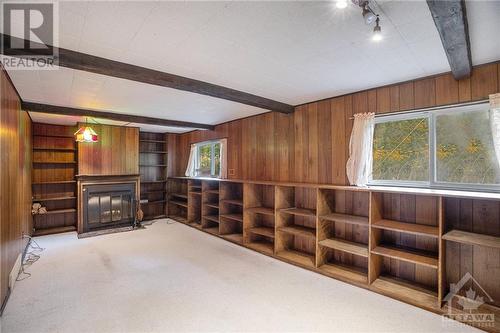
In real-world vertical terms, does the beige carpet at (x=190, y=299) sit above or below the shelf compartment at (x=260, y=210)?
below

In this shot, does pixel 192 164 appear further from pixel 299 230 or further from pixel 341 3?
pixel 341 3

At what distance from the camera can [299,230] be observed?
148 inches

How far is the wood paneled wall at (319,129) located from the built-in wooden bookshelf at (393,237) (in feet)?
1.32

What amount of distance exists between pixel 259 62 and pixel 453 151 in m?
2.32

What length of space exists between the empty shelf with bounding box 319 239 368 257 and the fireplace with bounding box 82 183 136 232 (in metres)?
4.73

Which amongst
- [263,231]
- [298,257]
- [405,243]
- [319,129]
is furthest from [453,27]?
[263,231]

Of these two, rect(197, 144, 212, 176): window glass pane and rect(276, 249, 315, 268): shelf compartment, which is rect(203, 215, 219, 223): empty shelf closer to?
rect(197, 144, 212, 176): window glass pane

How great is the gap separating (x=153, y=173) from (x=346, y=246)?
5686 millimetres

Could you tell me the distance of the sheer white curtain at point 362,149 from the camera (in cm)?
310

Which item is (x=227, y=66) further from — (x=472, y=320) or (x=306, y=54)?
(x=472, y=320)

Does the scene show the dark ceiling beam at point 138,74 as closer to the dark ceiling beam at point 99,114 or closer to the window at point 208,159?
the dark ceiling beam at point 99,114

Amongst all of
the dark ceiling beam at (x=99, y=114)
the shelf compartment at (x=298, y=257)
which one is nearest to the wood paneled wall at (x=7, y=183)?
the dark ceiling beam at (x=99, y=114)

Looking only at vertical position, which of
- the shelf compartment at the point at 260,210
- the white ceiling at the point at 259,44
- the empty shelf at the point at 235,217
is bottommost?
the empty shelf at the point at 235,217

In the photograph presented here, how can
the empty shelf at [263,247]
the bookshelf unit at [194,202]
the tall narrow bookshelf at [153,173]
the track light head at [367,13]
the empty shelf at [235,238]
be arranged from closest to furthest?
the track light head at [367,13], the empty shelf at [263,247], the empty shelf at [235,238], the bookshelf unit at [194,202], the tall narrow bookshelf at [153,173]
